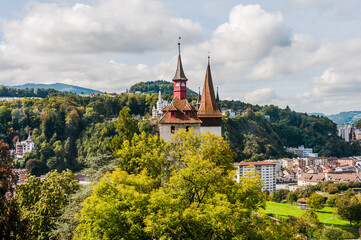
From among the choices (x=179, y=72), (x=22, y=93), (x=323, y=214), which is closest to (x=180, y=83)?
(x=179, y=72)

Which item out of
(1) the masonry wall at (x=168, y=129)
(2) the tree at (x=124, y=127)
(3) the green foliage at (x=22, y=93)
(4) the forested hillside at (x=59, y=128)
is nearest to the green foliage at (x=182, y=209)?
(1) the masonry wall at (x=168, y=129)

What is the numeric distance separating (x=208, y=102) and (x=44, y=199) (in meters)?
14.4

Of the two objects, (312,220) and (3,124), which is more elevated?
(3,124)

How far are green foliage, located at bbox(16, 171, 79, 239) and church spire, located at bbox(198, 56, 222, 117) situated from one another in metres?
12.0

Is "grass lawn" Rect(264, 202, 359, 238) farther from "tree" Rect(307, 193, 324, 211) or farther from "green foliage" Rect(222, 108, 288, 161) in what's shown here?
"green foliage" Rect(222, 108, 288, 161)

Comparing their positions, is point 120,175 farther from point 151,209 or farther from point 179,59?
point 179,59

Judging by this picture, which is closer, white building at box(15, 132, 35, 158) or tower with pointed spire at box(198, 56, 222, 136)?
tower with pointed spire at box(198, 56, 222, 136)

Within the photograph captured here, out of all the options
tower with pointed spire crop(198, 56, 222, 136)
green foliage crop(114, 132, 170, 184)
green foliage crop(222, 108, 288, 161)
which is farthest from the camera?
green foliage crop(222, 108, 288, 161)

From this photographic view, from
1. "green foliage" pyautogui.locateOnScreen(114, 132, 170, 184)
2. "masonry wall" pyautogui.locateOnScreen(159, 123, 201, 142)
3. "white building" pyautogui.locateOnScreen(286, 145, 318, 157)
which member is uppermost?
"masonry wall" pyautogui.locateOnScreen(159, 123, 201, 142)

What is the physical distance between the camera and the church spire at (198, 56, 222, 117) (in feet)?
96.0

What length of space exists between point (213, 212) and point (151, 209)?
283 cm

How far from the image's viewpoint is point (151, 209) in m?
16.4

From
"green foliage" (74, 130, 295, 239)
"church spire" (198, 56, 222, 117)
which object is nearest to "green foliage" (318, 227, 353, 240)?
"church spire" (198, 56, 222, 117)

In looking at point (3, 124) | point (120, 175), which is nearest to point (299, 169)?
point (3, 124)
